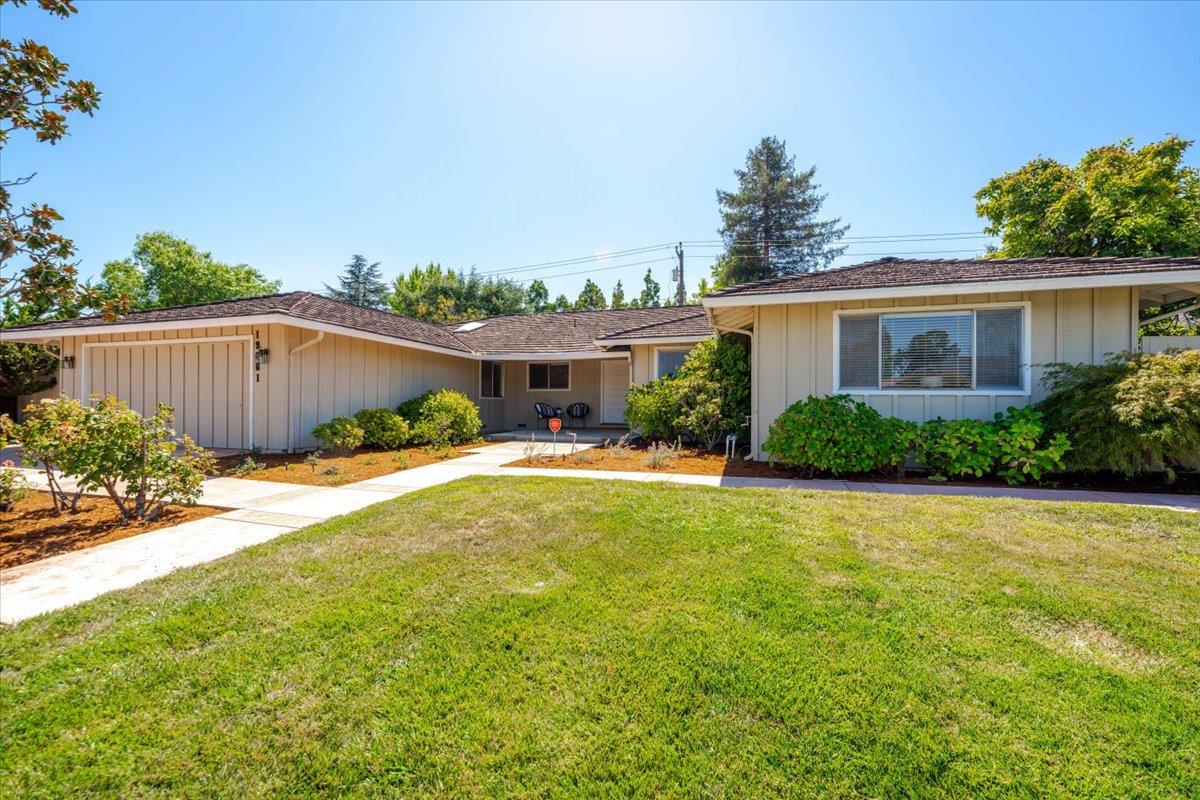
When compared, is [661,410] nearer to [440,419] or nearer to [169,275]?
[440,419]

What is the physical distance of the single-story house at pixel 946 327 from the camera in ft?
23.3

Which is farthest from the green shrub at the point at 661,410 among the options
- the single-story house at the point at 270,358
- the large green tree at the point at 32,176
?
the large green tree at the point at 32,176

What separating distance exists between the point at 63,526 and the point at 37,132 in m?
3.61

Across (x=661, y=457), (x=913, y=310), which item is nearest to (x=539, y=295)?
(x=661, y=457)

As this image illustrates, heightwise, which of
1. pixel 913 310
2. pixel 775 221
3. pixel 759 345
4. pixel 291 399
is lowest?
pixel 291 399

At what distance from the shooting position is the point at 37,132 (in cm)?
414

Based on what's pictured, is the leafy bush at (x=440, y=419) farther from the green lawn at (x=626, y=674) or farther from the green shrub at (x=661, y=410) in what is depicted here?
the green lawn at (x=626, y=674)

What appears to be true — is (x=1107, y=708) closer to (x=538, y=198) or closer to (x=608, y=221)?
(x=538, y=198)

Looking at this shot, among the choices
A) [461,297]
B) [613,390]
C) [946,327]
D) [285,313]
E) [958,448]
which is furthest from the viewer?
[461,297]

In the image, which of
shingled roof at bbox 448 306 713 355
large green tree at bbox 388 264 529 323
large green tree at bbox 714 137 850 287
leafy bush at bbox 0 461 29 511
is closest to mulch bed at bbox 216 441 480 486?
leafy bush at bbox 0 461 29 511

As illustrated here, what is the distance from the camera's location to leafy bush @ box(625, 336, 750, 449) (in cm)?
1005

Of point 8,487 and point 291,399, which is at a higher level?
point 291,399

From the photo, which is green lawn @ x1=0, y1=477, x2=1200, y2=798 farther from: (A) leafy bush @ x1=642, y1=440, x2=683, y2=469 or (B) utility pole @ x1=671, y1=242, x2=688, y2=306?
(B) utility pole @ x1=671, y1=242, x2=688, y2=306

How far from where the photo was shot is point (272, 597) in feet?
10.2
